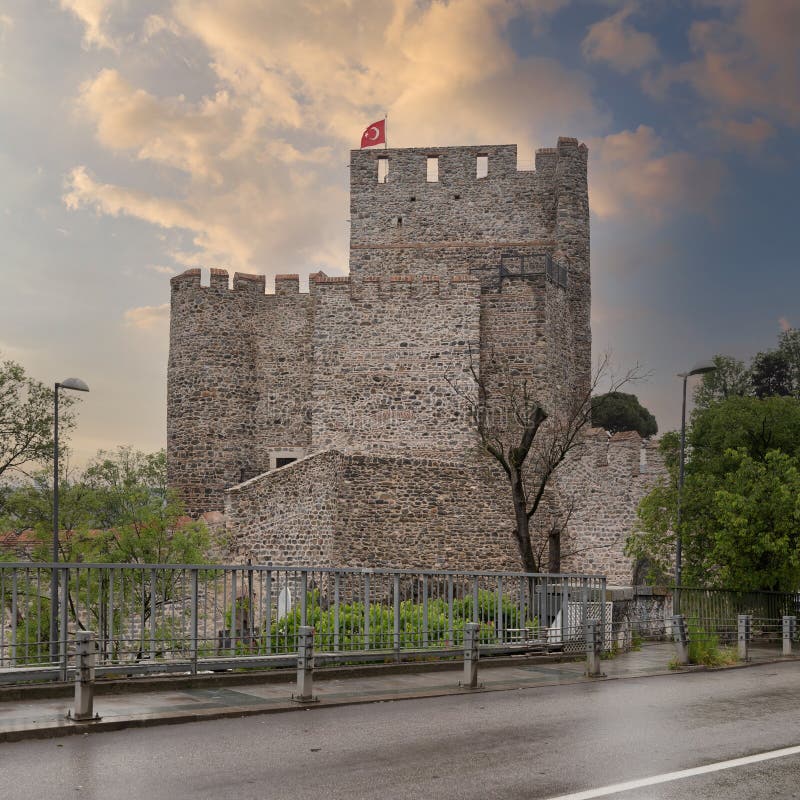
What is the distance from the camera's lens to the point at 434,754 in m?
9.43

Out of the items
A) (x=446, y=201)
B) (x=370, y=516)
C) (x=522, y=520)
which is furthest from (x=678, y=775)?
(x=446, y=201)

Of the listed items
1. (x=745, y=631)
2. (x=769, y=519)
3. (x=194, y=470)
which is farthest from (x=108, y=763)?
(x=194, y=470)

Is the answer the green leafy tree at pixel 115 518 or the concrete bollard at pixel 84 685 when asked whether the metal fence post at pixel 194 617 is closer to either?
the concrete bollard at pixel 84 685

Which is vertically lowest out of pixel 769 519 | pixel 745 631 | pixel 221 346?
pixel 745 631

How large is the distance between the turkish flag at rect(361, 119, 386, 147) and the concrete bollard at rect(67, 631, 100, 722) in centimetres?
3974

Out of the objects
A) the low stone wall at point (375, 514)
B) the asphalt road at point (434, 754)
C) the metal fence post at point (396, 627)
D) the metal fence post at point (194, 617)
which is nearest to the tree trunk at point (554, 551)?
the low stone wall at point (375, 514)

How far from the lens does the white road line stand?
25.6ft

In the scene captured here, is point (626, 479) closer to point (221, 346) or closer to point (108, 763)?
point (221, 346)

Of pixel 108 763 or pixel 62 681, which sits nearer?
pixel 108 763

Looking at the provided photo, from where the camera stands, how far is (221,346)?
136ft

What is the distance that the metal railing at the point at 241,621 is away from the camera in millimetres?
12414

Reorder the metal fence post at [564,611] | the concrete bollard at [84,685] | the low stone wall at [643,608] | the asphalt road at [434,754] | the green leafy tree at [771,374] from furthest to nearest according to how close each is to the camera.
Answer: the green leafy tree at [771,374] < the low stone wall at [643,608] < the metal fence post at [564,611] < the concrete bollard at [84,685] < the asphalt road at [434,754]

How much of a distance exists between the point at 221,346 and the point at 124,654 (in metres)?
29.0

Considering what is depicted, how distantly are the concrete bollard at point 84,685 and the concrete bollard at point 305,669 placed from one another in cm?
256
